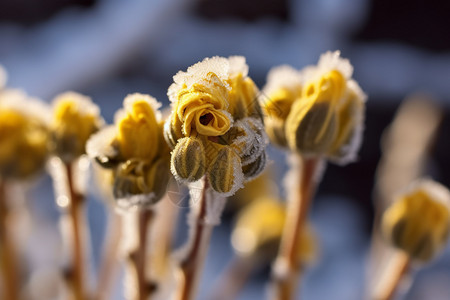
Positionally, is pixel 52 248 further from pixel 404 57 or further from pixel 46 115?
pixel 404 57

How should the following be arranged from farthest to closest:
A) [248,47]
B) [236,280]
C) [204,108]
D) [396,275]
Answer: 1. [248,47]
2. [236,280]
3. [396,275]
4. [204,108]

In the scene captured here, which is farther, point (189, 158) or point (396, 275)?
point (396, 275)

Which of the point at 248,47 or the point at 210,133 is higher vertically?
the point at 248,47

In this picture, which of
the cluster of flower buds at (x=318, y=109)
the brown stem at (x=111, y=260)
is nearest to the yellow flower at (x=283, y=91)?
the cluster of flower buds at (x=318, y=109)

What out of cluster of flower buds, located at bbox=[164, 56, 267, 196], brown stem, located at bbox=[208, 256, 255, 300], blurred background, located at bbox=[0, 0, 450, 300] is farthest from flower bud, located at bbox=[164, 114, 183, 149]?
blurred background, located at bbox=[0, 0, 450, 300]

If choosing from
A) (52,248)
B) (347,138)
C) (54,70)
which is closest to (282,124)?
(347,138)

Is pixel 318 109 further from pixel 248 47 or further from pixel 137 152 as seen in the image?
pixel 248 47

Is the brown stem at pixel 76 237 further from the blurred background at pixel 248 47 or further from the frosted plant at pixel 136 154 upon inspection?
the blurred background at pixel 248 47

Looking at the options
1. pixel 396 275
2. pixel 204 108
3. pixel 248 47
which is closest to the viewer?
pixel 204 108

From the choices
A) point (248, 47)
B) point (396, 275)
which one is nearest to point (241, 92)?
point (396, 275)
